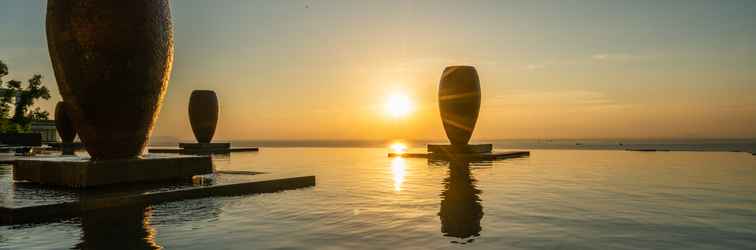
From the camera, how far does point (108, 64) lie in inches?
384

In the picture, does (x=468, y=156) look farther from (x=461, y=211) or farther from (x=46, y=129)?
(x=46, y=129)

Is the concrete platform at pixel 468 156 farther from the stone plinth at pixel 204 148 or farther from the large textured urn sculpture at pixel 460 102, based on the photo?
the stone plinth at pixel 204 148

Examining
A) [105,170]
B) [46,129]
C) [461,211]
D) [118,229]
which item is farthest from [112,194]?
[46,129]

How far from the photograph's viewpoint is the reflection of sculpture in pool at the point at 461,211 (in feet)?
19.9

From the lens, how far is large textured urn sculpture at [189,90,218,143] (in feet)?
107

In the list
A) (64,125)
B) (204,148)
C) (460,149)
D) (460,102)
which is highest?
(460,102)

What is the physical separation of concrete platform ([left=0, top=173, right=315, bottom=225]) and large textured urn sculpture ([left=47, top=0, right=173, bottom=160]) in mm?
1312

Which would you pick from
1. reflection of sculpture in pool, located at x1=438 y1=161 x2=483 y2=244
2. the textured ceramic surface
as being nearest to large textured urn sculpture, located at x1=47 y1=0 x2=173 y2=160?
reflection of sculpture in pool, located at x1=438 y1=161 x2=483 y2=244

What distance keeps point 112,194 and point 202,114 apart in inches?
990

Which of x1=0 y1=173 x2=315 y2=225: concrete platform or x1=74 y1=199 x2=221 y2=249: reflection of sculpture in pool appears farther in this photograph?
x1=0 y1=173 x2=315 y2=225: concrete platform

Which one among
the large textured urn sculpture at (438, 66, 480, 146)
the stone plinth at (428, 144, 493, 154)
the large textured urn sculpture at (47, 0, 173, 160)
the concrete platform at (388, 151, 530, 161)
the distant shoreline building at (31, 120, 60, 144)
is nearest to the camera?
the large textured urn sculpture at (47, 0, 173, 160)

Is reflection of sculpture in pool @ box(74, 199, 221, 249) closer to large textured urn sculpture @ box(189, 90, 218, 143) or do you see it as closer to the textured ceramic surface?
large textured urn sculpture @ box(189, 90, 218, 143)

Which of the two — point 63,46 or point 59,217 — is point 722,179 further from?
point 63,46

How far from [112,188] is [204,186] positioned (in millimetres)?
1606
